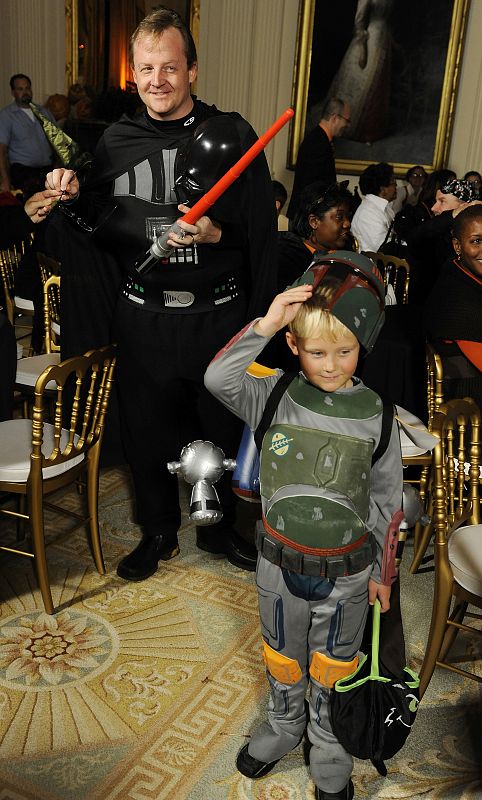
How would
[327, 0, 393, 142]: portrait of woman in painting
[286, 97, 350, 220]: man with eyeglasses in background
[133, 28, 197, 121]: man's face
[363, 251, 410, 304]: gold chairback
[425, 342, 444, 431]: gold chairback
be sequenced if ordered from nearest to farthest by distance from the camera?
[133, 28, 197, 121]: man's face, [425, 342, 444, 431]: gold chairback, [363, 251, 410, 304]: gold chairback, [286, 97, 350, 220]: man with eyeglasses in background, [327, 0, 393, 142]: portrait of woman in painting

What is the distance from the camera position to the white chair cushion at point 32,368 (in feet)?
10.7

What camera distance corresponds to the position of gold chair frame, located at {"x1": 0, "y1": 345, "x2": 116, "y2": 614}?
7.70ft

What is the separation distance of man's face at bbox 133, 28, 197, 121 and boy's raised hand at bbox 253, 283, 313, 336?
40.7 inches

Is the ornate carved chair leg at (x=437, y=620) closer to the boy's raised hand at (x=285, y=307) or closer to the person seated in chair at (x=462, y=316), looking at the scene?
the boy's raised hand at (x=285, y=307)

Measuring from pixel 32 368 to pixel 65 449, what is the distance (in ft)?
3.20

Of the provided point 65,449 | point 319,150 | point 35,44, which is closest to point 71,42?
point 35,44

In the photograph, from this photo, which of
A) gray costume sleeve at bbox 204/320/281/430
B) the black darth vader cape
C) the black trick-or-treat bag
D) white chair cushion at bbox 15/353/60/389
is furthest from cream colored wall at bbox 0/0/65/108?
the black trick-or-treat bag

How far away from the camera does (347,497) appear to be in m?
1.67

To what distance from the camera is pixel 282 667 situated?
1806 millimetres

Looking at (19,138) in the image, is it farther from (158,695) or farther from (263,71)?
(158,695)

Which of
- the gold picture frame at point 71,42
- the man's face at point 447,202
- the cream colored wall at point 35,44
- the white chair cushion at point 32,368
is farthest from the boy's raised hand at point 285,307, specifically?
the cream colored wall at point 35,44

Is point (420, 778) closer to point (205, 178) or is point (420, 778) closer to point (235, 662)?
point (235, 662)

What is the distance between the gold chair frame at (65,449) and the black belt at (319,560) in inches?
35.5

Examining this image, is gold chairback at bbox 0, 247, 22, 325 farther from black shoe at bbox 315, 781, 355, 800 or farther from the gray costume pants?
black shoe at bbox 315, 781, 355, 800
